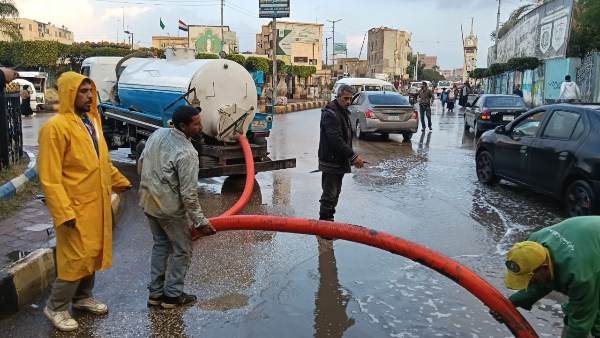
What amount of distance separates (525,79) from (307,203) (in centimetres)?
2614

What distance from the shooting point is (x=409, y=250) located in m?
3.71

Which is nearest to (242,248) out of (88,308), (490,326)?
(88,308)

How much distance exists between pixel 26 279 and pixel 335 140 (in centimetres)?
327

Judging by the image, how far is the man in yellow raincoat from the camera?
12.1 ft

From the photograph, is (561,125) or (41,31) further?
(41,31)

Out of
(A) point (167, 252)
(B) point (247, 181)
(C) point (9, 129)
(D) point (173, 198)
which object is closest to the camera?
(D) point (173, 198)

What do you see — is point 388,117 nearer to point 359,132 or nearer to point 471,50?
point 359,132

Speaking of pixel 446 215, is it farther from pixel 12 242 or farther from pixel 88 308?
pixel 12 242

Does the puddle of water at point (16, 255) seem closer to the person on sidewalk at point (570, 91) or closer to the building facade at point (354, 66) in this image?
the person on sidewalk at point (570, 91)

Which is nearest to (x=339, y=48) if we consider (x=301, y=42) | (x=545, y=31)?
(x=301, y=42)

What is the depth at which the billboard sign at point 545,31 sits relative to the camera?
23.9 m

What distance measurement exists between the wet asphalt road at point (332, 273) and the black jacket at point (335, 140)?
938 millimetres

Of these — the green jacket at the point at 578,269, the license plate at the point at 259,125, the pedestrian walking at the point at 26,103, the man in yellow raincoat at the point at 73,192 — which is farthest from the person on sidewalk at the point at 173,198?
the pedestrian walking at the point at 26,103

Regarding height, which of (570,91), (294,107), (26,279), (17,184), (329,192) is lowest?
(26,279)
